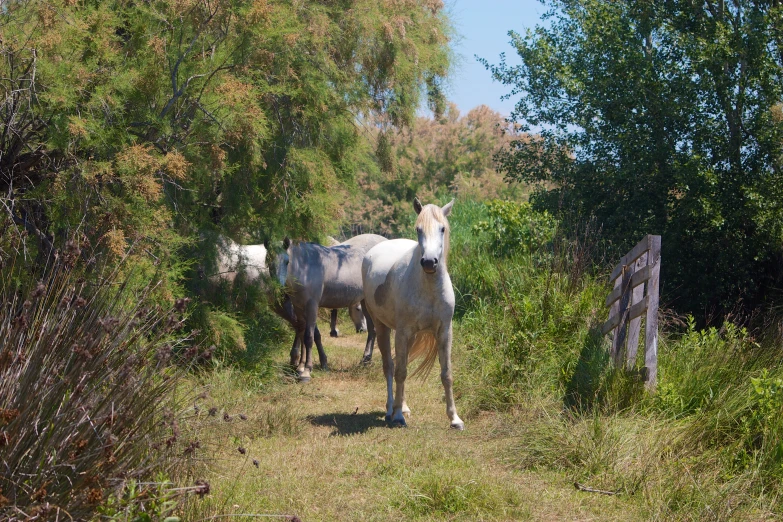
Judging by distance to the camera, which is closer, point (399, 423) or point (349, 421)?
point (399, 423)

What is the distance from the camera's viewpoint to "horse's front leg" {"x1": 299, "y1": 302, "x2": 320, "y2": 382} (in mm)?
9694

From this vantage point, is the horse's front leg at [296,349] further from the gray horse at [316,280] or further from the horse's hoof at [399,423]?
the horse's hoof at [399,423]

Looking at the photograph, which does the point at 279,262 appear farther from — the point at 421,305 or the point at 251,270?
the point at 421,305

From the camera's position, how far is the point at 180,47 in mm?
7770

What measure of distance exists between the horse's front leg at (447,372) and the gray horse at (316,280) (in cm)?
285

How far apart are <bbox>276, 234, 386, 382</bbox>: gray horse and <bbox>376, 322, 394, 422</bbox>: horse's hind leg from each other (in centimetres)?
176

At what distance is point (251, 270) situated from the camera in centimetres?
959

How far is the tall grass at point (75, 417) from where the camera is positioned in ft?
10.4

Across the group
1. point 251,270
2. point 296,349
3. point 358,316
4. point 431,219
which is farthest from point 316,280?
point 431,219

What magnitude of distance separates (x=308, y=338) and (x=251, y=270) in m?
1.27

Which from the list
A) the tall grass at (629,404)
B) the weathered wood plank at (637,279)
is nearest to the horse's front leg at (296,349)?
the tall grass at (629,404)

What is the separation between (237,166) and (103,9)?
1877 mm

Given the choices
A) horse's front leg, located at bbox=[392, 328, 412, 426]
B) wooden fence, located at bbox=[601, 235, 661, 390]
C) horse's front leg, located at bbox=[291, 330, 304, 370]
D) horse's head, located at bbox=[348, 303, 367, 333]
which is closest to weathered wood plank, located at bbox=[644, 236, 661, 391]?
wooden fence, located at bbox=[601, 235, 661, 390]

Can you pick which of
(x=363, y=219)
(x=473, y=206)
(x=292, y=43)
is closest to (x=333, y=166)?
(x=292, y=43)
